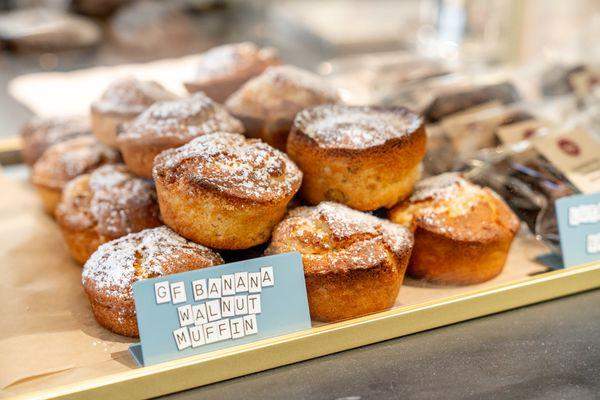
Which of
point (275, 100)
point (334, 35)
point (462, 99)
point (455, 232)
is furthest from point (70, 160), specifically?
point (334, 35)

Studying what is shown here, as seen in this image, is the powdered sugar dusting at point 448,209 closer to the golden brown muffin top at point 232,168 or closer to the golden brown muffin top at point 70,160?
the golden brown muffin top at point 232,168

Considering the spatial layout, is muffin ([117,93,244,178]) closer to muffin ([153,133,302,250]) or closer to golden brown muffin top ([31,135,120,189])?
muffin ([153,133,302,250])

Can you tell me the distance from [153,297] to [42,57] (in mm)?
1942

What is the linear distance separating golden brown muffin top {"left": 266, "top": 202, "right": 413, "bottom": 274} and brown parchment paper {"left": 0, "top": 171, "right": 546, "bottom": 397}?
0.18m

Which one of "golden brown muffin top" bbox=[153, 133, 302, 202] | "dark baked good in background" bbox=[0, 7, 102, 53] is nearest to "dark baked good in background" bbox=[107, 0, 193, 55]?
"dark baked good in background" bbox=[0, 7, 102, 53]

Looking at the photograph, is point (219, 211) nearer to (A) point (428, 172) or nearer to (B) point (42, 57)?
(A) point (428, 172)

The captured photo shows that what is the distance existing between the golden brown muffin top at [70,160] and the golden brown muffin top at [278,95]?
1.30 ft

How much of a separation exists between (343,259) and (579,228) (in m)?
0.62

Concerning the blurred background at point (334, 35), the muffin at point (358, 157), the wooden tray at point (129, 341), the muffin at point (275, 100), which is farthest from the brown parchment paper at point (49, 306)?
the blurred background at point (334, 35)

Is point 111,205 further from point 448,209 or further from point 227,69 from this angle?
point 448,209

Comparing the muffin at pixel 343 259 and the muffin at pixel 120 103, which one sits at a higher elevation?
the muffin at pixel 120 103

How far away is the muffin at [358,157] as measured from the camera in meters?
1.45

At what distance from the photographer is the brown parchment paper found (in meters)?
1.28

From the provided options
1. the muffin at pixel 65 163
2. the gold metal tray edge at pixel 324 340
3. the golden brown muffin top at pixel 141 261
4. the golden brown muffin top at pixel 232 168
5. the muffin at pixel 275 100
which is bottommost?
the gold metal tray edge at pixel 324 340
